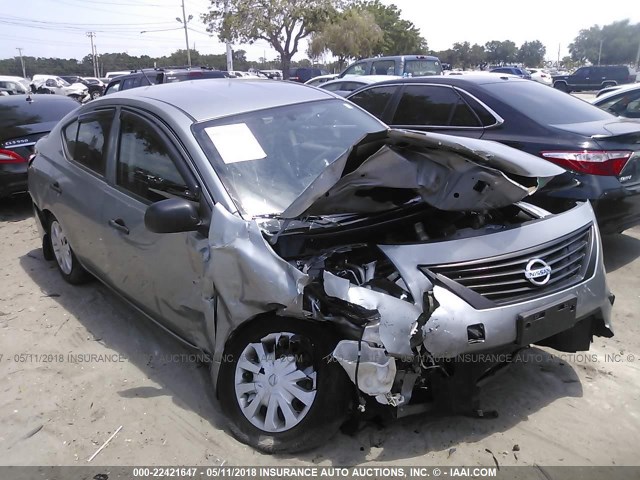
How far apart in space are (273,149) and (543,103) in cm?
319

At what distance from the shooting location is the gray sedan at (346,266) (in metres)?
2.47

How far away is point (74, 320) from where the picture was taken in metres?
4.38

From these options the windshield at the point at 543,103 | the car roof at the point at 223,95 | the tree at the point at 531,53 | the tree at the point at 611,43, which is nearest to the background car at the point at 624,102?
the windshield at the point at 543,103

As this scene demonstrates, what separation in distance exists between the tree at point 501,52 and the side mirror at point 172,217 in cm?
8998

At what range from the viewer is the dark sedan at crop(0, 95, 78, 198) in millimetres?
7250

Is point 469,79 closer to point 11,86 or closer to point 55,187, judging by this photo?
point 55,187

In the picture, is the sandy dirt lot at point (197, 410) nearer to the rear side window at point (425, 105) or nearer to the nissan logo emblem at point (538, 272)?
the nissan logo emblem at point (538, 272)

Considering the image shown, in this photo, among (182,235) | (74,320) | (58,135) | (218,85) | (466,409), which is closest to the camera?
(466,409)

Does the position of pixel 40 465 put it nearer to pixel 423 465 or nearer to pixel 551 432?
pixel 423 465

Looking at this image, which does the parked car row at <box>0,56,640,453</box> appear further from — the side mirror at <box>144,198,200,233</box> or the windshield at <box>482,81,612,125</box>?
the windshield at <box>482,81,612,125</box>

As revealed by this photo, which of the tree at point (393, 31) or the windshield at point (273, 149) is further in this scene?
the tree at point (393, 31)

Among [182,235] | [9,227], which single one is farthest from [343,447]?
[9,227]

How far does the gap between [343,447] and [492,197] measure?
4.80 ft

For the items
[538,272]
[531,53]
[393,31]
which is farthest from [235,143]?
[531,53]
